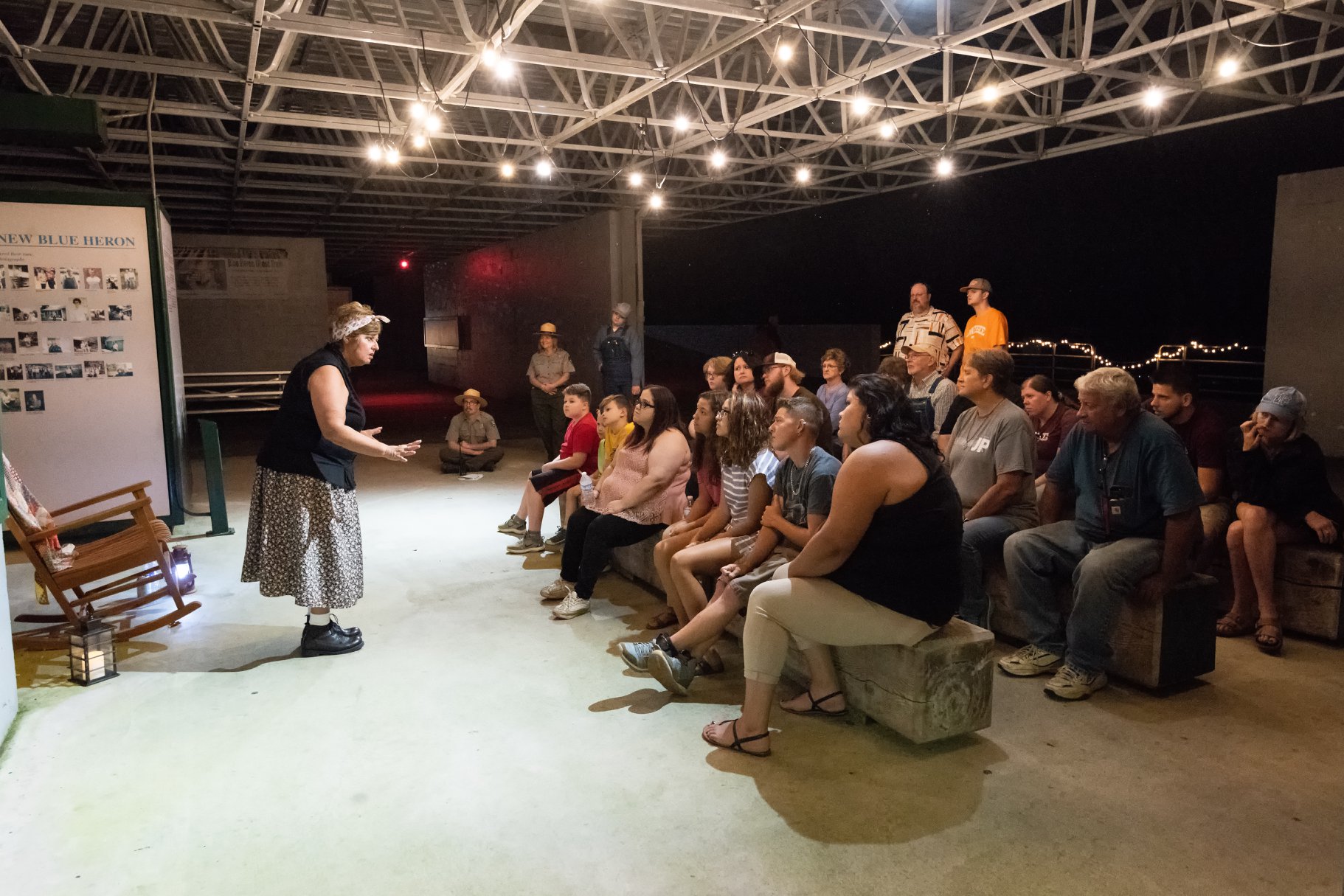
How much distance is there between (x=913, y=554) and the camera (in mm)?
2822

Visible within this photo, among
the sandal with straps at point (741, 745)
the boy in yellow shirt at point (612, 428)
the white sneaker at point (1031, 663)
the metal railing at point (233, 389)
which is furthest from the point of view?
the metal railing at point (233, 389)

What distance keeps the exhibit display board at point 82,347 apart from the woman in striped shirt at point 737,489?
4.40 metres

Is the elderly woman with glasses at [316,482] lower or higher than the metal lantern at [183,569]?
higher

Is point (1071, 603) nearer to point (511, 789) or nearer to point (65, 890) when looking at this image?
point (511, 789)

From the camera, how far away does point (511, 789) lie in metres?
2.79

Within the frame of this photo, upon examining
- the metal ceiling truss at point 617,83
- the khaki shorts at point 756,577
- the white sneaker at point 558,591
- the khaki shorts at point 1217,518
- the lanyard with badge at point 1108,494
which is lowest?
the white sneaker at point 558,591

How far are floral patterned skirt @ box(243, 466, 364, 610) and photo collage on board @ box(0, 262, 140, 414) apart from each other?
9.75 ft

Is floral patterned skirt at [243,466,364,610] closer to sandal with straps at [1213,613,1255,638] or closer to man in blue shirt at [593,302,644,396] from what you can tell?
sandal with straps at [1213,613,1255,638]

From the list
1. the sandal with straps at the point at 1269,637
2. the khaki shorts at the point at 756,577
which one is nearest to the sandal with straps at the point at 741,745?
the khaki shorts at the point at 756,577

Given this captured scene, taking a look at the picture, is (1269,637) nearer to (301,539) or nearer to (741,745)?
(741,745)

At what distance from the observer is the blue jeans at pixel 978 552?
3.87m

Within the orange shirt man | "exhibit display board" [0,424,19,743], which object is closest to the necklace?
"exhibit display board" [0,424,19,743]

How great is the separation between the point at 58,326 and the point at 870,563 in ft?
18.6

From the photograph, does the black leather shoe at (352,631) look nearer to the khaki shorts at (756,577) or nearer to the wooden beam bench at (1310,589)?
the khaki shorts at (756,577)
